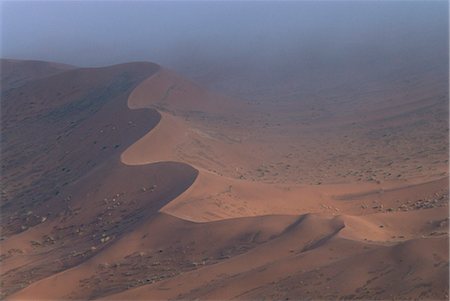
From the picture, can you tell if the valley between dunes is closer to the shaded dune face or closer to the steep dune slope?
the shaded dune face

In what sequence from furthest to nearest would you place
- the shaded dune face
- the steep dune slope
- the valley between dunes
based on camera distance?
the steep dune slope, the shaded dune face, the valley between dunes

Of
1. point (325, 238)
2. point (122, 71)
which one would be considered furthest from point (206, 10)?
point (325, 238)

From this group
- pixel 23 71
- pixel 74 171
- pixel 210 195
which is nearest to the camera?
pixel 210 195

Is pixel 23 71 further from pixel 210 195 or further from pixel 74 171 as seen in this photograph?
pixel 210 195

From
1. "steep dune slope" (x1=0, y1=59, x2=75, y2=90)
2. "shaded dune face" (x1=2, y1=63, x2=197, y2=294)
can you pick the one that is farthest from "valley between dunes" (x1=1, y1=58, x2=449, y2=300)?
"steep dune slope" (x1=0, y1=59, x2=75, y2=90)

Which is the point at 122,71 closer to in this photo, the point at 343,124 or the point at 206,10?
the point at 343,124

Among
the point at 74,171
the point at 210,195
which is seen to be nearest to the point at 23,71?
the point at 74,171

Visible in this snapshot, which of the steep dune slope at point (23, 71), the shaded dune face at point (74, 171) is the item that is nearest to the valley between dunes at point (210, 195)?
the shaded dune face at point (74, 171)

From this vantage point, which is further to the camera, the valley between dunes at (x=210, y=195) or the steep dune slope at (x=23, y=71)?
the steep dune slope at (x=23, y=71)

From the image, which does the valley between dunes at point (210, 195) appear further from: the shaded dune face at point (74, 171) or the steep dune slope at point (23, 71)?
the steep dune slope at point (23, 71)
